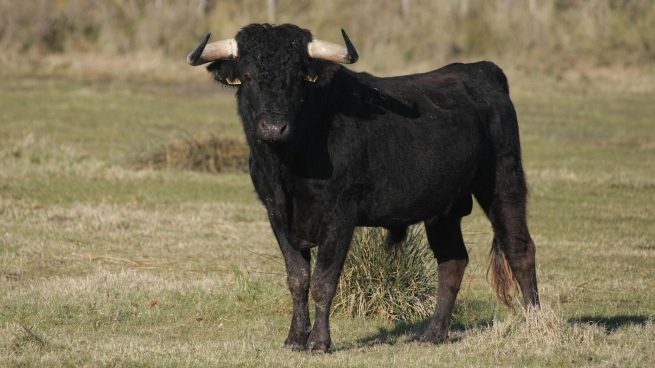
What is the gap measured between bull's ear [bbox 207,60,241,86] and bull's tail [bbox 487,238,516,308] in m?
2.90

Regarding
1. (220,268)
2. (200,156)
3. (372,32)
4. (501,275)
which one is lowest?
(220,268)

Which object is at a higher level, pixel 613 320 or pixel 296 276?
pixel 296 276

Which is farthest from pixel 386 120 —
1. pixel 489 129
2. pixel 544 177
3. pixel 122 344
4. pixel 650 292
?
pixel 544 177

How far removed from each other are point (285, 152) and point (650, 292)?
525 cm

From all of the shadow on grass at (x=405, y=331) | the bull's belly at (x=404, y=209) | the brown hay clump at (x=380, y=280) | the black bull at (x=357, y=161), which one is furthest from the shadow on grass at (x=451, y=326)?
the bull's belly at (x=404, y=209)

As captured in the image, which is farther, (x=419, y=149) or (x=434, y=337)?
(x=434, y=337)

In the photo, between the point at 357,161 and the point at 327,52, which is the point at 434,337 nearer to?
the point at 357,161

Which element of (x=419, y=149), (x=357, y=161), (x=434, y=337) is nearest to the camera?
(x=357, y=161)

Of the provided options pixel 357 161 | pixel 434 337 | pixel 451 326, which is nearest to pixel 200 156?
pixel 451 326

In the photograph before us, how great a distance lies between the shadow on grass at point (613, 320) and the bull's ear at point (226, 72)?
3560 mm

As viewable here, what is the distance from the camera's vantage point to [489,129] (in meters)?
9.99

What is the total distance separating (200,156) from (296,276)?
11665 millimetres

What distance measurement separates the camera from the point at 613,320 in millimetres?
10602

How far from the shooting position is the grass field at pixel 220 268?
878cm
